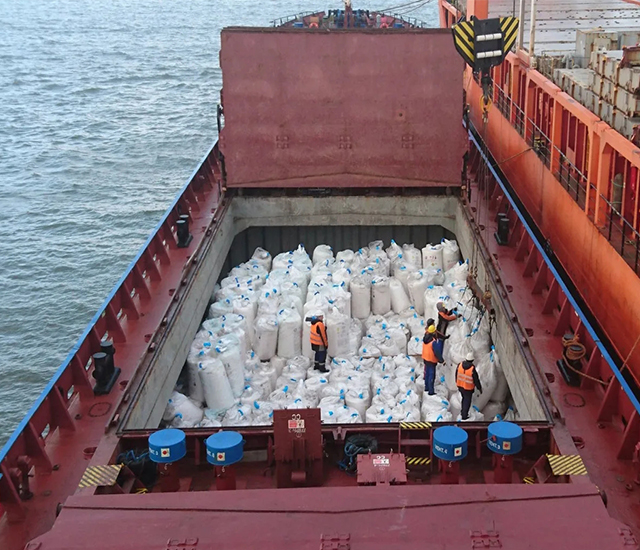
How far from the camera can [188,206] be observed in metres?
12.9

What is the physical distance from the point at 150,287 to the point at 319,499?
18.0ft

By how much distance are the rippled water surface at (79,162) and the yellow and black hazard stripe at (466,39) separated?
29.4 feet

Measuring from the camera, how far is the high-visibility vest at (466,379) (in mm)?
8297

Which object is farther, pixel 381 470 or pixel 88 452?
pixel 88 452

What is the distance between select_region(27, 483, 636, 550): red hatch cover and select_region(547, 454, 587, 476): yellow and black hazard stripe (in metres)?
0.78

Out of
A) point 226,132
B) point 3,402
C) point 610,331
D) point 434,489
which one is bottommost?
point 3,402

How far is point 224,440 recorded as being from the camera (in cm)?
612

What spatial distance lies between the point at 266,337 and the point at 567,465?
4.75 metres

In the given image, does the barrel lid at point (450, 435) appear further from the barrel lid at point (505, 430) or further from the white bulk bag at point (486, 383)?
the white bulk bag at point (486, 383)

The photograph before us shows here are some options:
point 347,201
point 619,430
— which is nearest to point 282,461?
point 619,430

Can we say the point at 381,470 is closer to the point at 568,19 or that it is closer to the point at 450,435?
the point at 450,435

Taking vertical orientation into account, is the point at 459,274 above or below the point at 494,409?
above

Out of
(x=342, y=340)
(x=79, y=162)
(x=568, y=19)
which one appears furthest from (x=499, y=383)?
(x=79, y=162)

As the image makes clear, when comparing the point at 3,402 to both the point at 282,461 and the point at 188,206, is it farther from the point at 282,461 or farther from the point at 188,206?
the point at 282,461
